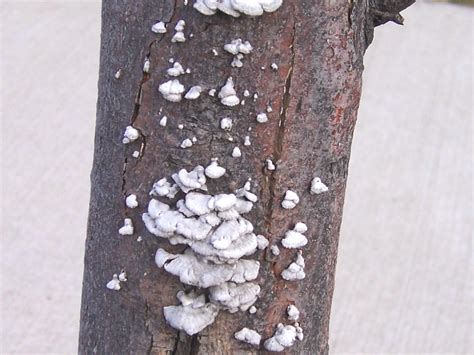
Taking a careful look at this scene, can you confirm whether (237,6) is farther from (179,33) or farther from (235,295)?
(235,295)

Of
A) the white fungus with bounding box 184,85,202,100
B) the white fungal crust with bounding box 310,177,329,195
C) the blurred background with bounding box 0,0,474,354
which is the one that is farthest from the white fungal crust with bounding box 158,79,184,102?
the blurred background with bounding box 0,0,474,354

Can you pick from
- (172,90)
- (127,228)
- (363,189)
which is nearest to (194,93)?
(172,90)

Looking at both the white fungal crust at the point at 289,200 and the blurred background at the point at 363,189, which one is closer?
the white fungal crust at the point at 289,200

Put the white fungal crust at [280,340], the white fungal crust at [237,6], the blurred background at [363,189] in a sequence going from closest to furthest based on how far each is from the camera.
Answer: the white fungal crust at [237,6] < the white fungal crust at [280,340] < the blurred background at [363,189]

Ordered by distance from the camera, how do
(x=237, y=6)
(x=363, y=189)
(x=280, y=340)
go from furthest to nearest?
(x=363, y=189)
(x=280, y=340)
(x=237, y=6)

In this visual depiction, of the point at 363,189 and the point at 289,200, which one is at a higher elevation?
the point at 289,200

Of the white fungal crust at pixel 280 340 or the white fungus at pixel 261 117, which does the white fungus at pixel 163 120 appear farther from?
the white fungal crust at pixel 280 340

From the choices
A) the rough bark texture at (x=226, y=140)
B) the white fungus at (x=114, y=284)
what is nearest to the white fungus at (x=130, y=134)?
the rough bark texture at (x=226, y=140)

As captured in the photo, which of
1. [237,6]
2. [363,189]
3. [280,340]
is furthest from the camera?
[363,189]

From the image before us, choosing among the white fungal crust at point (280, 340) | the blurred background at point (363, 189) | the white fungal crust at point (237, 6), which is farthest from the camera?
the blurred background at point (363, 189)
